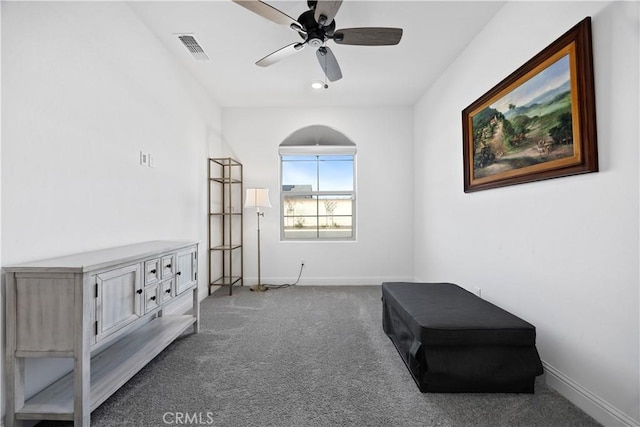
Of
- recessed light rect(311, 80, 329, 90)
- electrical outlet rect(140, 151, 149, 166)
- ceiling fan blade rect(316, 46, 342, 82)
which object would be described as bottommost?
electrical outlet rect(140, 151, 149, 166)

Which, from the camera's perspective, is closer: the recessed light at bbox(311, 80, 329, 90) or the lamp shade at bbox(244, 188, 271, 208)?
the recessed light at bbox(311, 80, 329, 90)

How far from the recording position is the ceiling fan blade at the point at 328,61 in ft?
7.60

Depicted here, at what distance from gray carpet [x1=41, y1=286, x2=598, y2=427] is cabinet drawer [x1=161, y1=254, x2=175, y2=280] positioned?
638 millimetres

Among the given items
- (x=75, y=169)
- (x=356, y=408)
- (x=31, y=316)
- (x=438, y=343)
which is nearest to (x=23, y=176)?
(x=75, y=169)

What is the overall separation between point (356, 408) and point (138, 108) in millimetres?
2700

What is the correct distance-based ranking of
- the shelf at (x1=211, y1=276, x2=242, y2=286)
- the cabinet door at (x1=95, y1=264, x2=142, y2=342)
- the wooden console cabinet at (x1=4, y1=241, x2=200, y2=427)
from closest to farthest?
the wooden console cabinet at (x1=4, y1=241, x2=200, y2=427) < the cabinet door at (x1=95, y1=264, x2=142, y2=342) < the shelf at (x1=211, y1=276, x2=242, y2=286)

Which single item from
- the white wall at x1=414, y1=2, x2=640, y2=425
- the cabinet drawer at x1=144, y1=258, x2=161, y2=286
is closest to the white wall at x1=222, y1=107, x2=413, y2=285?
the white wall at x1=414, y1=2, x2=640, y2=425

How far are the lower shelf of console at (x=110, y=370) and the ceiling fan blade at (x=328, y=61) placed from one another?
248 cm

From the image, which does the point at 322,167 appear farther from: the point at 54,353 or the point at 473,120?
the point at 54,353

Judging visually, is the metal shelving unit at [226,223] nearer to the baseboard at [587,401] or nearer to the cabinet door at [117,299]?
the cabinet door at [117,299]

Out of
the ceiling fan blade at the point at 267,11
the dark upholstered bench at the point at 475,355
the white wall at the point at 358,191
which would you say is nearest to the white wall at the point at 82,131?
the ceiling fan blade at the point at 267,11

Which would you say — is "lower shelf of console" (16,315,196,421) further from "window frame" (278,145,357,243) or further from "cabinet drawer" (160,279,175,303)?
"window frame" (278,145,357,243)

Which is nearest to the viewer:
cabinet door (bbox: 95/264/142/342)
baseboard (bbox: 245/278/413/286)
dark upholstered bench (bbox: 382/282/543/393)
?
cabinet door (bbox: 95/264/142/342)

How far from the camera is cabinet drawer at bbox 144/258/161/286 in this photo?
183cm
